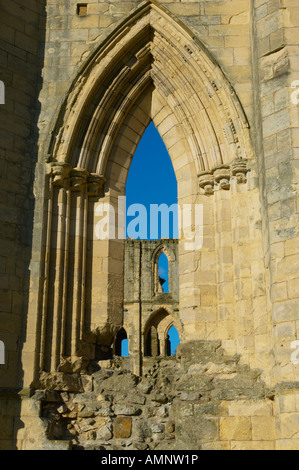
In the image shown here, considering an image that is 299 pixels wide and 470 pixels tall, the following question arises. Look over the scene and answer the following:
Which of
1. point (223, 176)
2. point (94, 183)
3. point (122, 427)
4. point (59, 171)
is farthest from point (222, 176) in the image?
point (122, 427)

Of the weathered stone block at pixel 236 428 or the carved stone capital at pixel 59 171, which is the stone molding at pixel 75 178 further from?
the weathered stone block at pixel 236 428

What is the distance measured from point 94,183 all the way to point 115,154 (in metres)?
0.66

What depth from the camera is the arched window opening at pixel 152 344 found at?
25170 millimetres

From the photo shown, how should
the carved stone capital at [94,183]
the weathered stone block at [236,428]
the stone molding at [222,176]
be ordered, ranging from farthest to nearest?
1. the carved stone capital at [94,183]
2. the stone molding at [222,176]
3. the weathered stone block at [236,428]

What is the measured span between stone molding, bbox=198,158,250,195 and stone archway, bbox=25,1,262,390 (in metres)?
0.01

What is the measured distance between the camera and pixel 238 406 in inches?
295

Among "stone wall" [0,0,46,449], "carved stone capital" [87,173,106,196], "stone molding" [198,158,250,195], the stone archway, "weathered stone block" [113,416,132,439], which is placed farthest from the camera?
"carved stone capital" [87,173,106,196]

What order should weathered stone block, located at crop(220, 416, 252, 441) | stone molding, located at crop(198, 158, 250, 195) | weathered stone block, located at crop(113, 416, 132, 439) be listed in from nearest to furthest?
weathered stone block, located at crop(220, 416, 252, 441)
weathered stone block, located at crop(113, 416, 132, 439)
stone molding, located at crop(198, 158, 250, 195)

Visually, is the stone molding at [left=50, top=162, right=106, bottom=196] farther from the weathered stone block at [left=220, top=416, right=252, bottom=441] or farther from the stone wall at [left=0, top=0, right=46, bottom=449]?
the weathered stone block at [left=220, top=416, right=252, bottom=441]

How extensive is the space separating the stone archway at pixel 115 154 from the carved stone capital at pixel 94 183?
14mm

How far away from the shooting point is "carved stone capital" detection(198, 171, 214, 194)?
28.3 feet

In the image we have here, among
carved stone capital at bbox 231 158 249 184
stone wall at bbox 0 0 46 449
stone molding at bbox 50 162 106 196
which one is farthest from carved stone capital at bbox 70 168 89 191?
carved stone capital at bbox 231 158 249 184

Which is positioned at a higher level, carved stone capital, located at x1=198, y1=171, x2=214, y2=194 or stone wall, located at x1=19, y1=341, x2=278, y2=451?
carved stone capital, located at x1=198, y1=171, x2=214, y2=194

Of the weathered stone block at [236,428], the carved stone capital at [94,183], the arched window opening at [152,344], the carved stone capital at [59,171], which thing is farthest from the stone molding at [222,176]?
the arched window opening at [152,344]
